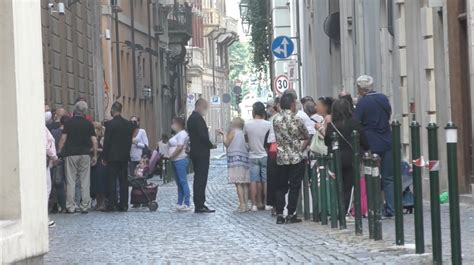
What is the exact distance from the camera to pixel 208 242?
603 inches

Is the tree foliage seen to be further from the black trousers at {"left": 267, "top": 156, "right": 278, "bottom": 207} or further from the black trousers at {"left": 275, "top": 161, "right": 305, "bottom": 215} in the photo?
the black trousers at {"left": 275, "top": 161, "right": 305, "bottom": 215}

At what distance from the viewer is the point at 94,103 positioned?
4359cm

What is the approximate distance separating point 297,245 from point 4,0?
4879 millimetres

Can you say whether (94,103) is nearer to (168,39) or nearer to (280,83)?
(280,83)

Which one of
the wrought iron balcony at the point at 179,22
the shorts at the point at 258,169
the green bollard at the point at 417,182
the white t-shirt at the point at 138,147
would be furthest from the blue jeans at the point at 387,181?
the wrought iron balcony at the point at 179,22

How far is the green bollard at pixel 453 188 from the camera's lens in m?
9.61

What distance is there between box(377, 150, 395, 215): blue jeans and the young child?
4807 millimetres

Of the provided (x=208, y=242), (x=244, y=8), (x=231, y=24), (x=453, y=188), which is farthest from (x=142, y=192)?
(x=231, y=24)

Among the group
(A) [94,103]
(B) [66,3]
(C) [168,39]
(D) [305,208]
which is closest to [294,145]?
(D) [305,208]

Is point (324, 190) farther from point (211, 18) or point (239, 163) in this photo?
point (211, 18)

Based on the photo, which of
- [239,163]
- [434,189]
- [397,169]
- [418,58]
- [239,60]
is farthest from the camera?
[239,60]

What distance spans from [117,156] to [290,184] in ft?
21.1

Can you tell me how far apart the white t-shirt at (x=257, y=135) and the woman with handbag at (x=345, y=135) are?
469 centimetres

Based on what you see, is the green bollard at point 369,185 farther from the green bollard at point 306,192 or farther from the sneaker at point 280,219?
the green bollard at point 306,192
